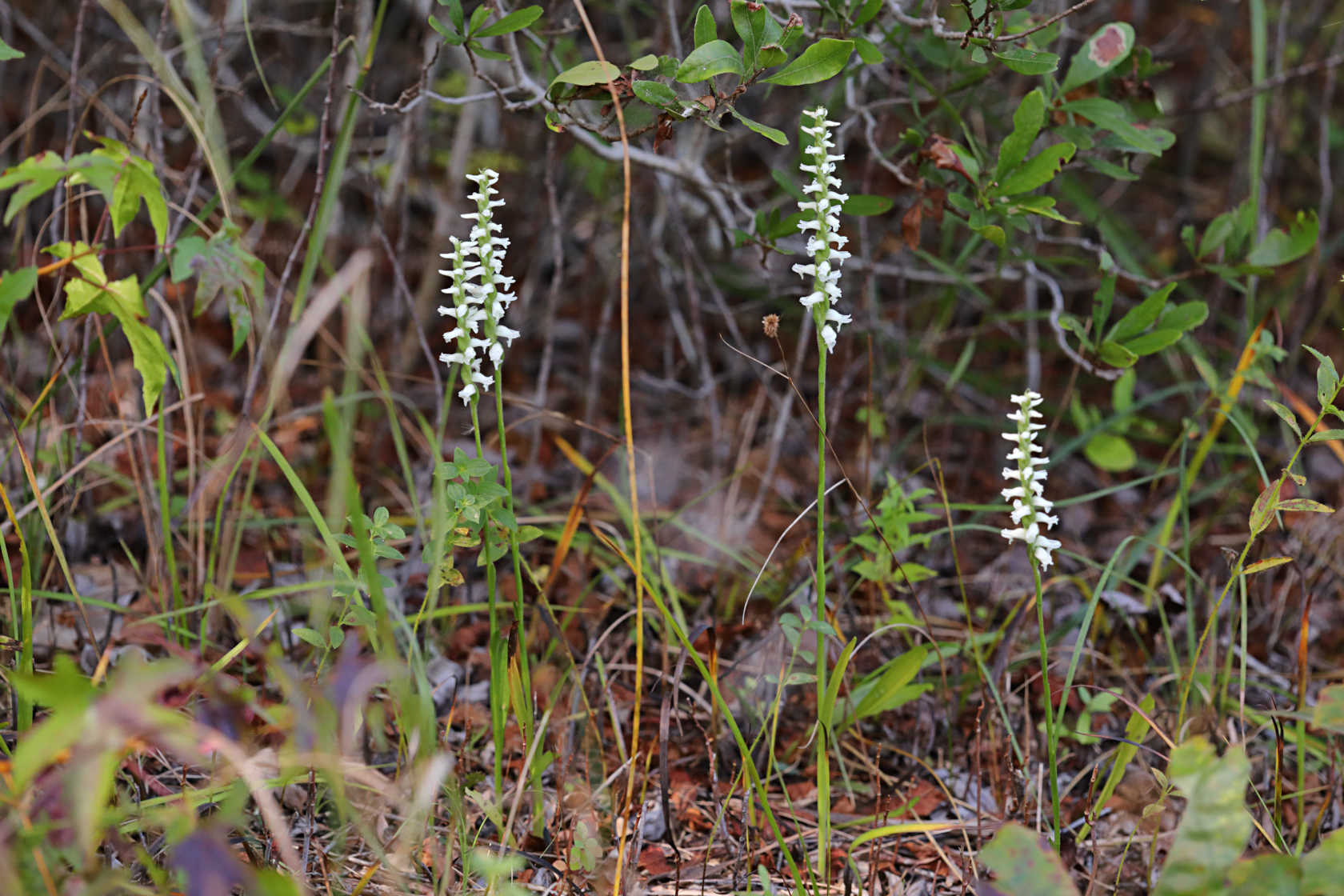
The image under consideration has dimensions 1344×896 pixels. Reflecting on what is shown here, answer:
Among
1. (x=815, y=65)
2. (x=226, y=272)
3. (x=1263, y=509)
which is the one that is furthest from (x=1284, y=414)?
(x=226, y=272)

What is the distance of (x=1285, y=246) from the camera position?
1.92m

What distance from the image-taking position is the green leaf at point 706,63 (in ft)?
4.39

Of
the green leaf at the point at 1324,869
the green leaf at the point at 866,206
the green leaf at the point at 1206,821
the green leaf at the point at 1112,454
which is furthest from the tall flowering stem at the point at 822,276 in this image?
the green leaf at the point at 1112,454

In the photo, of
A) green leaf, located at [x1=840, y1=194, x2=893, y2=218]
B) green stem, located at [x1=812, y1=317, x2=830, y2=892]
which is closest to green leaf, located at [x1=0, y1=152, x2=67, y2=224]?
green stem, located at [x1=812, y1=317, x2=830, y2=892]

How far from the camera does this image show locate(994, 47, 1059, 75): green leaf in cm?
153

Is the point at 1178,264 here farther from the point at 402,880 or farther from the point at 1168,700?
the point at 402,880

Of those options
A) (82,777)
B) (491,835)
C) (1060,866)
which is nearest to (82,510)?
(491,835)

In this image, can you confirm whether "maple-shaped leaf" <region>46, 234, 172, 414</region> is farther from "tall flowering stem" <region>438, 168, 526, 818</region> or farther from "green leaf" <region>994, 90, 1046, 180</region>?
"green leaf" <region>994, 90, 1046, 180</region>

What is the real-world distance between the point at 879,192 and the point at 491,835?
250 centimetres

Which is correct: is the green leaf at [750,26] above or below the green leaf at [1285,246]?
above

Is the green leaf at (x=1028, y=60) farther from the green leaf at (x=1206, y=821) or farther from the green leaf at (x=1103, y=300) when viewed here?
the green leaf at (x=1206, y=821)

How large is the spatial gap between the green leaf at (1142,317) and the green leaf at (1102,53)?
0.40 m

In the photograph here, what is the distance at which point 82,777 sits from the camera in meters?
0.78

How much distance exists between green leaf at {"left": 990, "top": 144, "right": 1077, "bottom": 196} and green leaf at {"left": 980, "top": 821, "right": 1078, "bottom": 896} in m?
1.06
